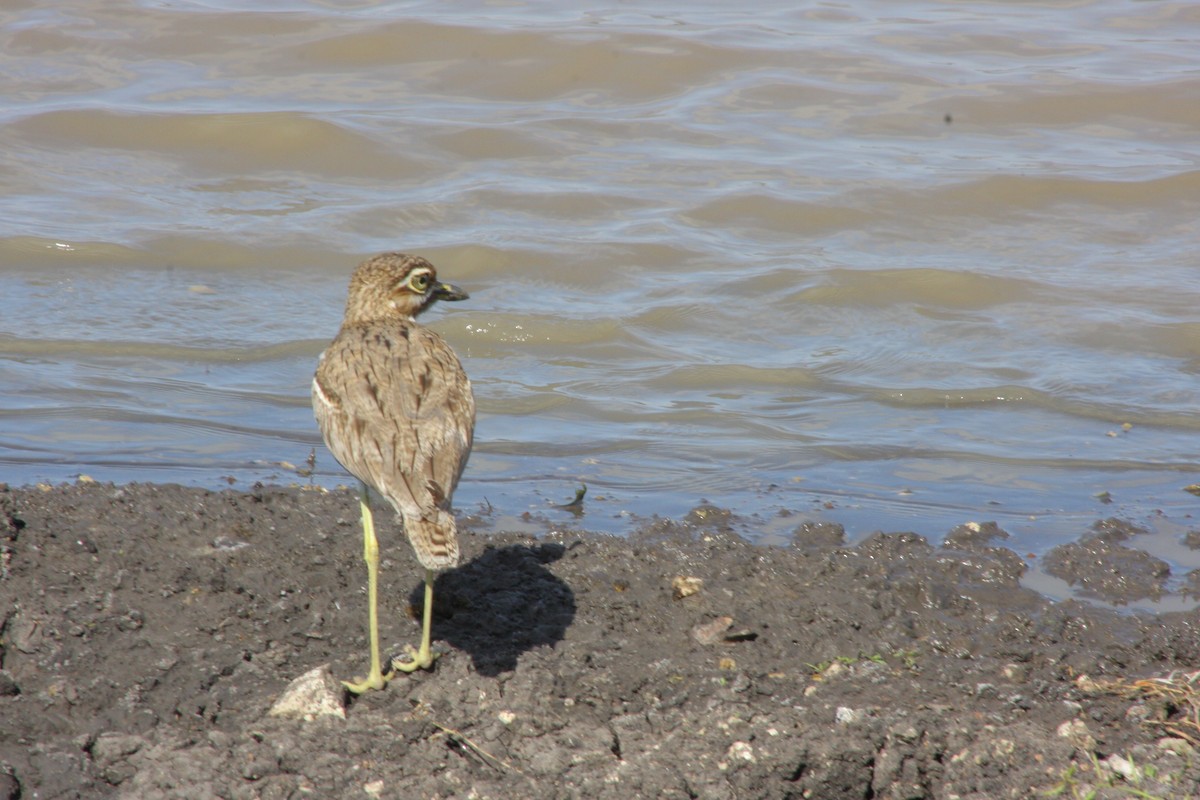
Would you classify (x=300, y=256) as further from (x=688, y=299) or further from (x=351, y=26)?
(x=351, y=26)

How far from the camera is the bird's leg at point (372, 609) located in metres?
4.38

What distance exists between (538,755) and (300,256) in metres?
7.17

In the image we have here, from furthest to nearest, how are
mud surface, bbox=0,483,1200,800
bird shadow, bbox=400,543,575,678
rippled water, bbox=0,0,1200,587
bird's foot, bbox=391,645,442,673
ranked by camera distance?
rippled water, bbox=0,0,1200,587, bird shadow, bbox=400,543,575,678, bird's foot, bbox=391,645,442,673, mud surface, bbox=0,483,1200,800

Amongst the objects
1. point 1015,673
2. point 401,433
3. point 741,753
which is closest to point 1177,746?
point 1015,673

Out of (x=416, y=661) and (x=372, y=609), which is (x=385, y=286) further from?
(x=416, y=661)

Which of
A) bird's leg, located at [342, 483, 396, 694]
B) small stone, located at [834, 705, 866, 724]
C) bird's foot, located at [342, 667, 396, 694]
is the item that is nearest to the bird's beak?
bird's leg, located at [342, 483, 396, 694]

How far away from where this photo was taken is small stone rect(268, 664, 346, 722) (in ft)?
13.8

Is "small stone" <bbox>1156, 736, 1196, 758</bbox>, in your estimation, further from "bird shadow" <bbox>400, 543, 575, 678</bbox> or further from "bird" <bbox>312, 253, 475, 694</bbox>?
"bird" <bbox>312, 253, 475, 694</bbox>

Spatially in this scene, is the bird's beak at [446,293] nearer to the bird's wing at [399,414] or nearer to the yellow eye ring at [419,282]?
the yellow eye ring at [419,282]

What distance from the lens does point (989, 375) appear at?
8.62 m

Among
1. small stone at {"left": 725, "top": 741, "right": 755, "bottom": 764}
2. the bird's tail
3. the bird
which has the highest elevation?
the bird

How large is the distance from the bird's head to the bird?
1.18 feet

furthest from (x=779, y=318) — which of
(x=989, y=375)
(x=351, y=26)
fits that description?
(x=351, y=26)

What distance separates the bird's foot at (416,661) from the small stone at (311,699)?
9.9 inches
